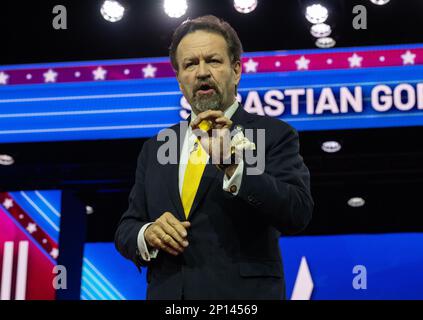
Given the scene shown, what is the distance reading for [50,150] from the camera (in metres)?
6.21

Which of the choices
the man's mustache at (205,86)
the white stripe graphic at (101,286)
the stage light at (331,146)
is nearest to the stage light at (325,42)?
the stage light at (331,146)

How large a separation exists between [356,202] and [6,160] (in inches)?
118

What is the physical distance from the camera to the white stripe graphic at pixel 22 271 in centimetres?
587

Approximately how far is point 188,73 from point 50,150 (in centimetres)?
409

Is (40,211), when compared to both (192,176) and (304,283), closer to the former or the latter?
(304,283)

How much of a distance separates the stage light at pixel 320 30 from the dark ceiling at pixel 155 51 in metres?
0.10

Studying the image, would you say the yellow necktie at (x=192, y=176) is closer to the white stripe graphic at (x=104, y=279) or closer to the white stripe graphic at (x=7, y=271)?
the white stripe graphic at (x=7, y=271)

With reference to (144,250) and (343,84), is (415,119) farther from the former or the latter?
(144,250)

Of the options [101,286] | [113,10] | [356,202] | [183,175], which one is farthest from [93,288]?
[183,175]

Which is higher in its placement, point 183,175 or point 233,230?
point 183,175

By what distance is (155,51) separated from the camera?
6191 mm

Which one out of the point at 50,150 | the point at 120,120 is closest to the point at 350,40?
the point at 120,120

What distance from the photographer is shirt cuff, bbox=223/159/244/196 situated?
6.59 ft

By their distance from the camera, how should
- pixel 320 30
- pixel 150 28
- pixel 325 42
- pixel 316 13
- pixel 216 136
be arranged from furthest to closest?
pixel 150 28 < pixel 325 42 < pixel 320 30 < pixel 316 13 < pixel 216 136
